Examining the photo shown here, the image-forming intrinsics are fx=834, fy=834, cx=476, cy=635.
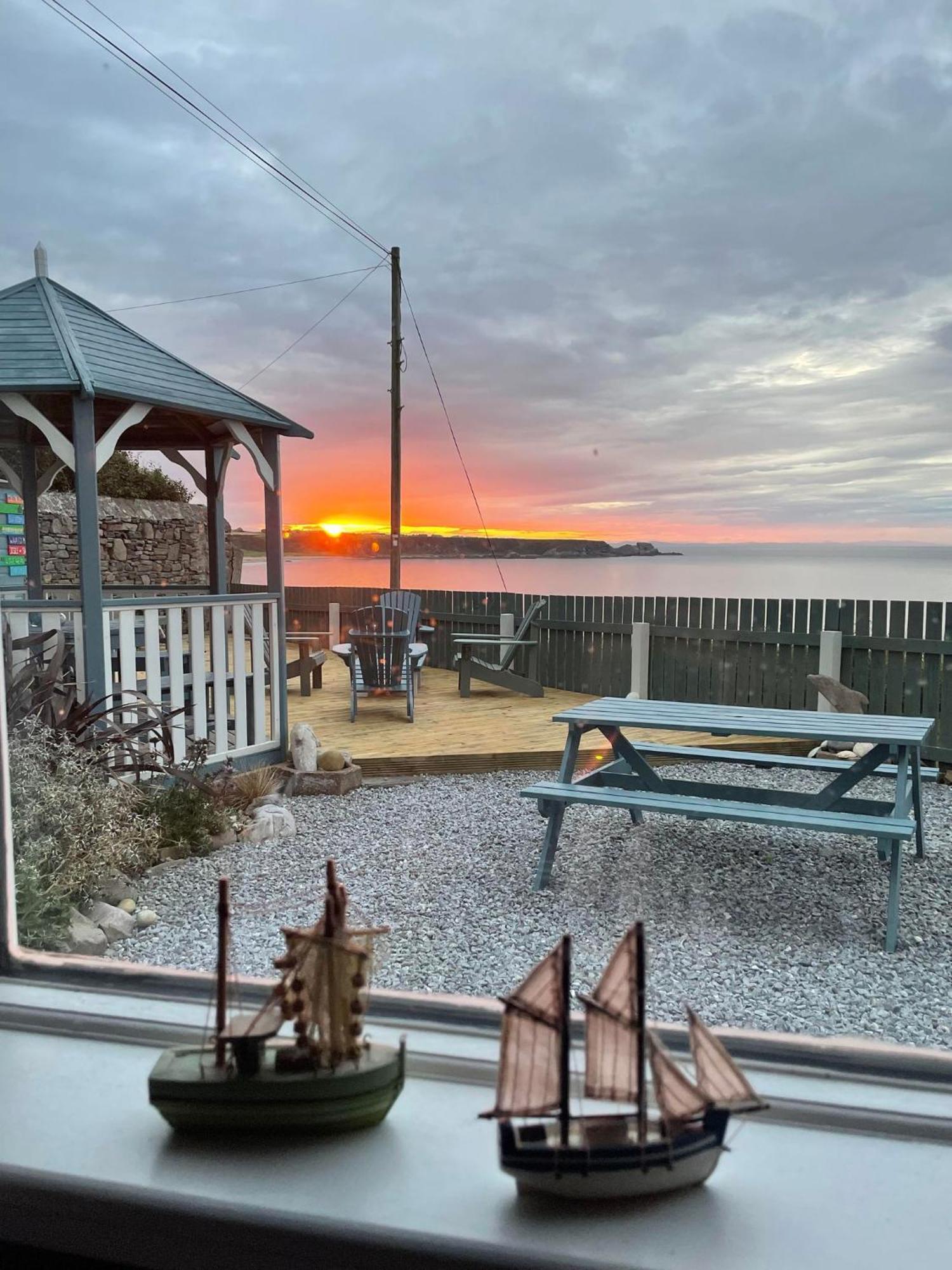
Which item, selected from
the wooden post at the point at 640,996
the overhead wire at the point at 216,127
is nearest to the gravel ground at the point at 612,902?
the wooden post at the point at 640,996

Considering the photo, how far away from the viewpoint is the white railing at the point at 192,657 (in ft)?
10.6

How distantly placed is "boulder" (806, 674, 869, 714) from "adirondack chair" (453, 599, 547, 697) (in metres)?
1.64

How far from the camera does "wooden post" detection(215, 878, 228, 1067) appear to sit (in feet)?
1.98

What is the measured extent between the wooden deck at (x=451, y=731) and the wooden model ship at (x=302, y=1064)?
2.82 m

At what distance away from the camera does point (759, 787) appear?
9.87 ft

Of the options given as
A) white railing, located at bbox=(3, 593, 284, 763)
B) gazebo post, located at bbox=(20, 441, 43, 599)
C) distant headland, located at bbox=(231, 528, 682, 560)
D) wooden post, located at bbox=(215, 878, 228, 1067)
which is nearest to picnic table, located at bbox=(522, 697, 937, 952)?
distant headland, located at bbox=(231, 528, 682, 560)

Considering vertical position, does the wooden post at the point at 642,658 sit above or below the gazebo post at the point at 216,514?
below

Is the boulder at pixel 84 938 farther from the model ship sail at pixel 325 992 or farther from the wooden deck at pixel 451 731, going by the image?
the wooden deck at pixel 451 731

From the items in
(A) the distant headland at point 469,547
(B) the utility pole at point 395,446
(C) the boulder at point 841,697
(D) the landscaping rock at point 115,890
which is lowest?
(D) the landscaping rock at point 115,890

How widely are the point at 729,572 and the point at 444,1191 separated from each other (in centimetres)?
143

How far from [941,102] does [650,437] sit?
111 centimetres

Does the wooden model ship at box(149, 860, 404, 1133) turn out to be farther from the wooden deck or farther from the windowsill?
the wooden deck

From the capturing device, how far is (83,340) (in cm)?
316

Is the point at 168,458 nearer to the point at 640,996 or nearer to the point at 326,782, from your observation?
the point at 326,782
